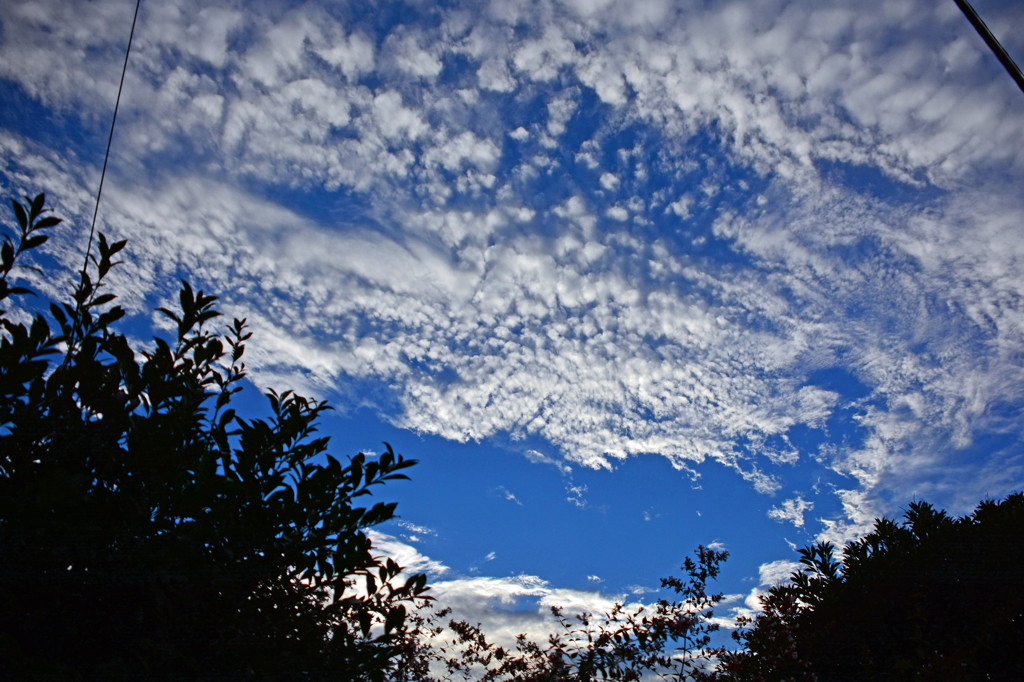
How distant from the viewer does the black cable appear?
3.28 meters

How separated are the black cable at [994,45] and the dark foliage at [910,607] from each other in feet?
20.5

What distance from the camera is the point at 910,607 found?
845cm

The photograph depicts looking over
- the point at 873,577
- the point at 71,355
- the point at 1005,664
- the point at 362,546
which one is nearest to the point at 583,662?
the point at 362,546

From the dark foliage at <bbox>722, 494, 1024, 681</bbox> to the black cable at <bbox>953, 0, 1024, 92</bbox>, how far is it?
20.5 feet

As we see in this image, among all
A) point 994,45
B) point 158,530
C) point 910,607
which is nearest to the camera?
point 158,530

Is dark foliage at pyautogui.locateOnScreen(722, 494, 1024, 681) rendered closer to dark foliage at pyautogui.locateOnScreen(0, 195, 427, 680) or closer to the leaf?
dark foliage at pyautogui.locateOnScreen(0, 195, 427, 680)

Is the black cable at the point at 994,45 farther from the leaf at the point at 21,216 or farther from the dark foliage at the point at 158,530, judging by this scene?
the leaf at the point at 21,216

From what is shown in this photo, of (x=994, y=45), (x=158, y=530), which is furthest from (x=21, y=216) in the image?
(x=994, y=45)

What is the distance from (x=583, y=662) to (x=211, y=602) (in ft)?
15.5

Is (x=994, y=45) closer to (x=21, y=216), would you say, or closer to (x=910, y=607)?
(x=21, y=216)

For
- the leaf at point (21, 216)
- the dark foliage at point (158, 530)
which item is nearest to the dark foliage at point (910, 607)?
the dark foliage at point (158, 530)

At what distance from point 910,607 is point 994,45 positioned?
346 inches

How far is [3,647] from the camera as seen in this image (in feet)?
5.64

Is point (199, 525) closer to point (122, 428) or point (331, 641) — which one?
point (122, 428)
